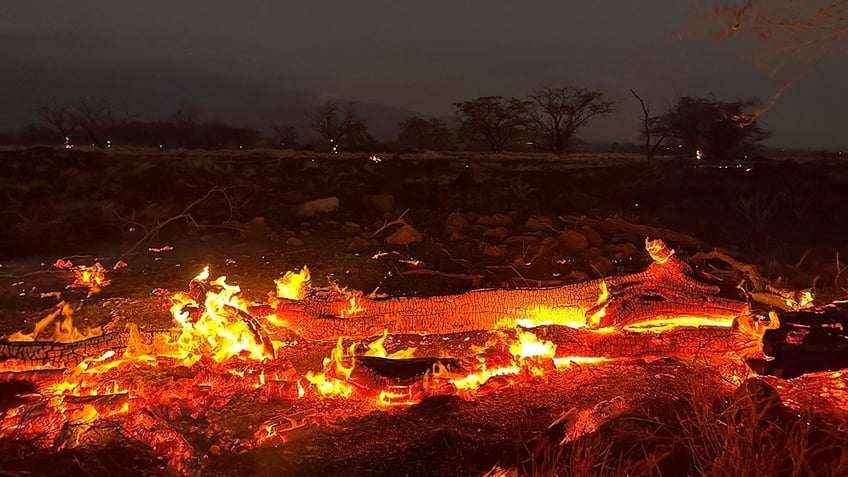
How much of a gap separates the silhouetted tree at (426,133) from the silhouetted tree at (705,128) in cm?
2012

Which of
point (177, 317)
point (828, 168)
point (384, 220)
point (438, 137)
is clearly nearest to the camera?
point (177, 317)

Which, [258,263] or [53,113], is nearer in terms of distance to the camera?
[258,263]

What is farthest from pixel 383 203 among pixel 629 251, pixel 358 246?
pixel 629 251

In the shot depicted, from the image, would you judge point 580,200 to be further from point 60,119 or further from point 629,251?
point 60,119

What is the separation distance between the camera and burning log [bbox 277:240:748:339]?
4.20m

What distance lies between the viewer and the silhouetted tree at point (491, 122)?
43250mm

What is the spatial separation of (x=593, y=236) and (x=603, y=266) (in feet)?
3.92

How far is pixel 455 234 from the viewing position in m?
8.66

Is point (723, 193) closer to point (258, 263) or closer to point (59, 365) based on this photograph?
point (258, 263)

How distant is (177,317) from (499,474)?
8.89 ft

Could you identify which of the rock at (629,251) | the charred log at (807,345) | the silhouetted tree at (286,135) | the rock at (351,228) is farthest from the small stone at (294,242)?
the silhouetted tree at (286,135)

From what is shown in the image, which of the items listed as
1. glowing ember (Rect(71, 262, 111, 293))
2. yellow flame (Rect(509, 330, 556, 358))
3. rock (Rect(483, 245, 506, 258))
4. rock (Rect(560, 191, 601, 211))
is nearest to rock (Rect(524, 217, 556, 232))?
rock (Rect(483, 245, 506, 258))

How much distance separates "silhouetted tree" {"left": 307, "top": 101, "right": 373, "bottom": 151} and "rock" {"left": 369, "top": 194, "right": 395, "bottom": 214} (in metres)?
34.0

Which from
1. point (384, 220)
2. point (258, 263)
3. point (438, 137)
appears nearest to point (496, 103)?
point (438, 137)
